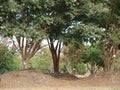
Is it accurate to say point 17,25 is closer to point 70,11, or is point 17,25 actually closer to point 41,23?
point 41,23

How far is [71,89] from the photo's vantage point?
58.5 ft

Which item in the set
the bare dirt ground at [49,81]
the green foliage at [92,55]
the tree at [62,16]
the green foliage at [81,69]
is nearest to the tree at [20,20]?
the tree at [62,16]

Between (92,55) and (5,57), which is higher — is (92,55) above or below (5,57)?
below

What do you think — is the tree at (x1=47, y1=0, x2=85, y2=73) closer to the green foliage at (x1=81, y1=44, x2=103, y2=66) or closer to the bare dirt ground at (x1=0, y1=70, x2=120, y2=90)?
the bare dirt ground at (x1=0, y1=70, x2=120, y2=90)

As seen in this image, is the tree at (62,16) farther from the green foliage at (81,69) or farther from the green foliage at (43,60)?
the green foliage at (43,60)

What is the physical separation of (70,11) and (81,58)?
16813 mm

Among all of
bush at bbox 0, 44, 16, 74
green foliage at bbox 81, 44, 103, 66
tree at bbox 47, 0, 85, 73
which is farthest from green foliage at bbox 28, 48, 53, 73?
tree at bbox 47, 0, 85, 73

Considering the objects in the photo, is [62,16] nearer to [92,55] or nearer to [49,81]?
[49,81]

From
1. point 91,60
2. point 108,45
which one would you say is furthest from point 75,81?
point 91,60

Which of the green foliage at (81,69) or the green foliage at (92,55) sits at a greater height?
the green foliage at (92,55)

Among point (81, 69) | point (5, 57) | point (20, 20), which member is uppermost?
point (20, 20)

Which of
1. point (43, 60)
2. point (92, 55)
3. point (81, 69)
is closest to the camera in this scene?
point (92, 55)

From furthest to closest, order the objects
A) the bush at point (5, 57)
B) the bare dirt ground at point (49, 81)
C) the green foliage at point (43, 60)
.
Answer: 1. the green foliage at point (43, 60)
2. the bush at point (5, 57)
3. the bare dirt ground at point (49, 81)

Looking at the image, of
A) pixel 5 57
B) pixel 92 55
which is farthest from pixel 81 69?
pixel 5 57
